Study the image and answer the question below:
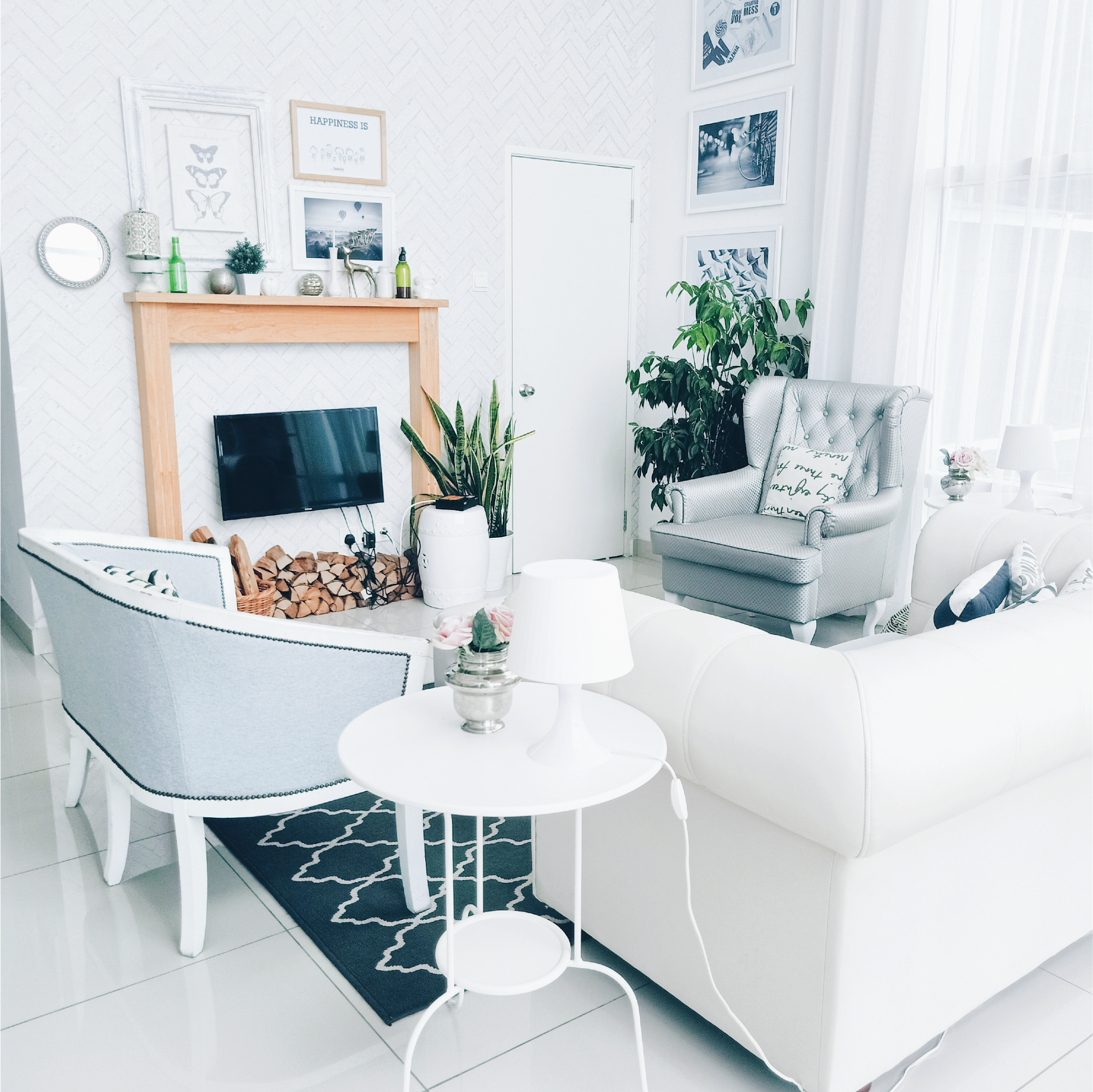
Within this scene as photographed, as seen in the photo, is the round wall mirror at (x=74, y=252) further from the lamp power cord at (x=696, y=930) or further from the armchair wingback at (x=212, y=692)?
the lamp power cord at (x=696, y=930)

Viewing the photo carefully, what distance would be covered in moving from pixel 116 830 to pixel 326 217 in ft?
9.85

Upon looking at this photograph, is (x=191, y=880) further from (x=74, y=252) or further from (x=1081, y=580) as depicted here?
(x=74, y=252)

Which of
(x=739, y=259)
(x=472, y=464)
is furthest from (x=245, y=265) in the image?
(x=739, y=259)

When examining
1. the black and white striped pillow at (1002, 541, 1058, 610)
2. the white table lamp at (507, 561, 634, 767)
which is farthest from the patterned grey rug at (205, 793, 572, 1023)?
the black and white striped pillow at (1002, 541, 1058, 610)

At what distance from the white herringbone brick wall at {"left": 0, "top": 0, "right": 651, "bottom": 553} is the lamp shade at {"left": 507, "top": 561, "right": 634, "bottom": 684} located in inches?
126

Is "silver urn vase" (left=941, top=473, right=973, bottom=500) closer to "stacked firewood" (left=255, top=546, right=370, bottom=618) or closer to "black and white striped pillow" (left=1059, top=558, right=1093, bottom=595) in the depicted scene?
"black and white striped pillow" (left=1059, top=558, right=1093, bottom=595)

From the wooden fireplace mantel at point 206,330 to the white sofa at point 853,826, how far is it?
285 cm

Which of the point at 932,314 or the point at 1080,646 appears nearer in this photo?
the point at 1080,646

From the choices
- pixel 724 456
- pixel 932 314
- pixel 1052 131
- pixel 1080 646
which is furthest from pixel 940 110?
pixel 1080 646

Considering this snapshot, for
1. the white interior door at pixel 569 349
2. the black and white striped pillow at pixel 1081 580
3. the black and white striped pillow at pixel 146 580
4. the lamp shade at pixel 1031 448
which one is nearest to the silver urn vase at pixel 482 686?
the black and white striped pillow at pixel 146 580

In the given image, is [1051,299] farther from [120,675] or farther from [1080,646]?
[120,675]

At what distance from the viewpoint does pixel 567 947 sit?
5.37 ft

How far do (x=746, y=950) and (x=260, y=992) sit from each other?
995mm

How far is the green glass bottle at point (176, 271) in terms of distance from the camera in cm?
401
